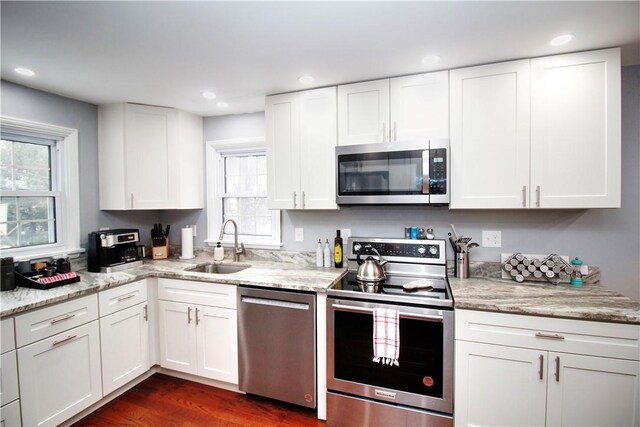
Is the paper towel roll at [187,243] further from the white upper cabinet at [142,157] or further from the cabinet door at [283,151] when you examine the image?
the cabinet door at [283,151]

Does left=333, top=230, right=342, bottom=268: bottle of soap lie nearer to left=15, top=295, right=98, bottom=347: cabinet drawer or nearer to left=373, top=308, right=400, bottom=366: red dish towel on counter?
left=373, top=308, right=400, bottom=366: red dish towel on counter

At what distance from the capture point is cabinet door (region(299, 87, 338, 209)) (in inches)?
92.9

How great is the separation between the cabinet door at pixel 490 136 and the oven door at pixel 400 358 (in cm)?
83

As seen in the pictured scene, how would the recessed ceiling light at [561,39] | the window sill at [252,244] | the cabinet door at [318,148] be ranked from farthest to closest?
the window sill at [252,244], the cabinet door at [318,148], the recessed ceiling light at [561,39]

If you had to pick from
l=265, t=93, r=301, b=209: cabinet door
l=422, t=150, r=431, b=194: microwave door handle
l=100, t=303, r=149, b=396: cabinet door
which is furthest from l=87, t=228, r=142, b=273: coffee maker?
l=422, t=150, r=431, b=194: microwave door handle

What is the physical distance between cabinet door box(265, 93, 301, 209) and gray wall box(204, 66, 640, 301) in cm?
64

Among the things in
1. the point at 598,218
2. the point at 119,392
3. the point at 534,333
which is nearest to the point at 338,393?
the point at 534,333

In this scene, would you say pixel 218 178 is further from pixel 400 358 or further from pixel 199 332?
pixel 400 358

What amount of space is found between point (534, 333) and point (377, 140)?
1.50 metres

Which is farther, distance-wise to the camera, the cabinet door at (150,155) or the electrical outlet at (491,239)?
the cabinet door at (150,155)

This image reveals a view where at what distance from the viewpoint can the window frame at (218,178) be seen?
121 inches

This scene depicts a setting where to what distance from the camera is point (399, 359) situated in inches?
71.3

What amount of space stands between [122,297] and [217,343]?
0.79 meters

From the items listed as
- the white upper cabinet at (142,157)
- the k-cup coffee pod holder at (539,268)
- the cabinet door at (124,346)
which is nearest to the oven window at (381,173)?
the k-cup coffee pod holder at (539,268)
